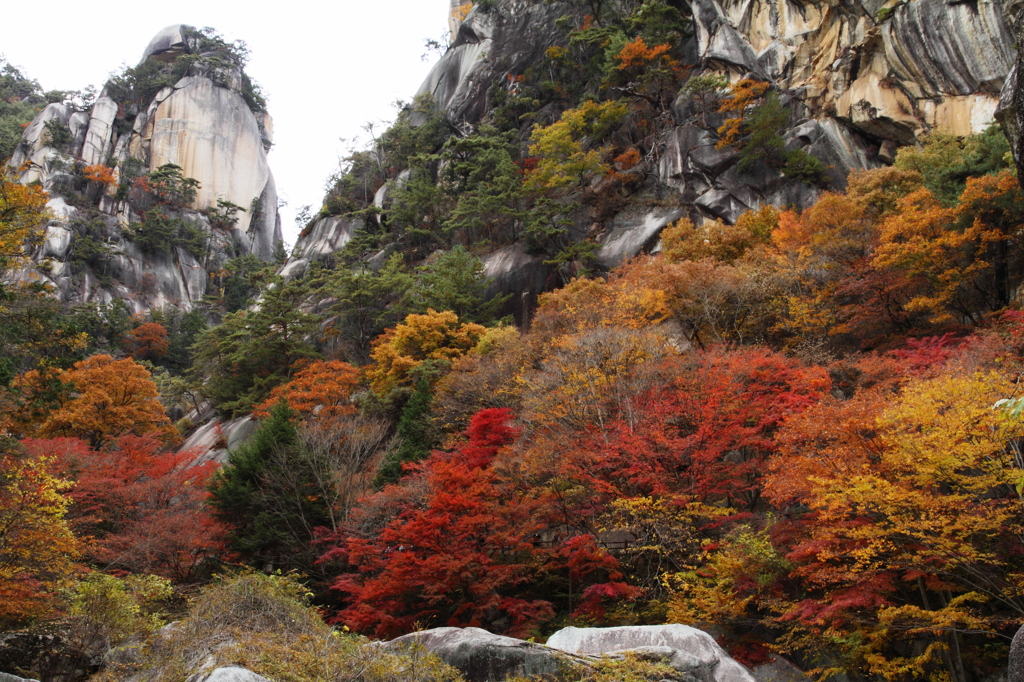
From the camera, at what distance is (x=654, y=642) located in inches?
319

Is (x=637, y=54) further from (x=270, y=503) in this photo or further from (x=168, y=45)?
(x=168, y=45)

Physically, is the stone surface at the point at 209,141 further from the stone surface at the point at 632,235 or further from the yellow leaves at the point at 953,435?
the yellow leaves at the point at 953,435

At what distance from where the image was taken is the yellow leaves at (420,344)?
76.6 ft

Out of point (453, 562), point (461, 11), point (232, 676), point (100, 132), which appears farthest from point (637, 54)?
point (100, 132)

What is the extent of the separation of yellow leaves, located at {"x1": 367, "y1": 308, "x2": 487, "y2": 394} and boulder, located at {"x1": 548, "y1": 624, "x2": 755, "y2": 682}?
15486 millimetres

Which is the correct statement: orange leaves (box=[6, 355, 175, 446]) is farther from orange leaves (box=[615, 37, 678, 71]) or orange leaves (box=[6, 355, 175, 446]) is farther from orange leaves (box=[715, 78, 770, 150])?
orange leaves (box=[615, 37, 678, 71])

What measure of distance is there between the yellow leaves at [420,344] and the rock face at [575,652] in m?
15.2

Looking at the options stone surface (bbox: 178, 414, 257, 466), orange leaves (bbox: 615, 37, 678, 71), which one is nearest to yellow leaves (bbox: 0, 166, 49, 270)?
stone surface (bbox: 178, 414, 257, 466)

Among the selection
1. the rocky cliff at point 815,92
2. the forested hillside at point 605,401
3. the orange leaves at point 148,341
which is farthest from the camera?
the orange leaves at point 148,341

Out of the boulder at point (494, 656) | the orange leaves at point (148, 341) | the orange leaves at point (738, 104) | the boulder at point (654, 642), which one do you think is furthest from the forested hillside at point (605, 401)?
the orange leaves at point (148, 341)

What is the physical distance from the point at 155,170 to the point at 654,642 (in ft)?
215

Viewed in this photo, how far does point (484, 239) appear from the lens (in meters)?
35.3

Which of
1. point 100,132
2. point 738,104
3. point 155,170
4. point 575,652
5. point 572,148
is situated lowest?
point 575,652

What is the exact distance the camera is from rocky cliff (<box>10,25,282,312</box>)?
49531 millimetres
